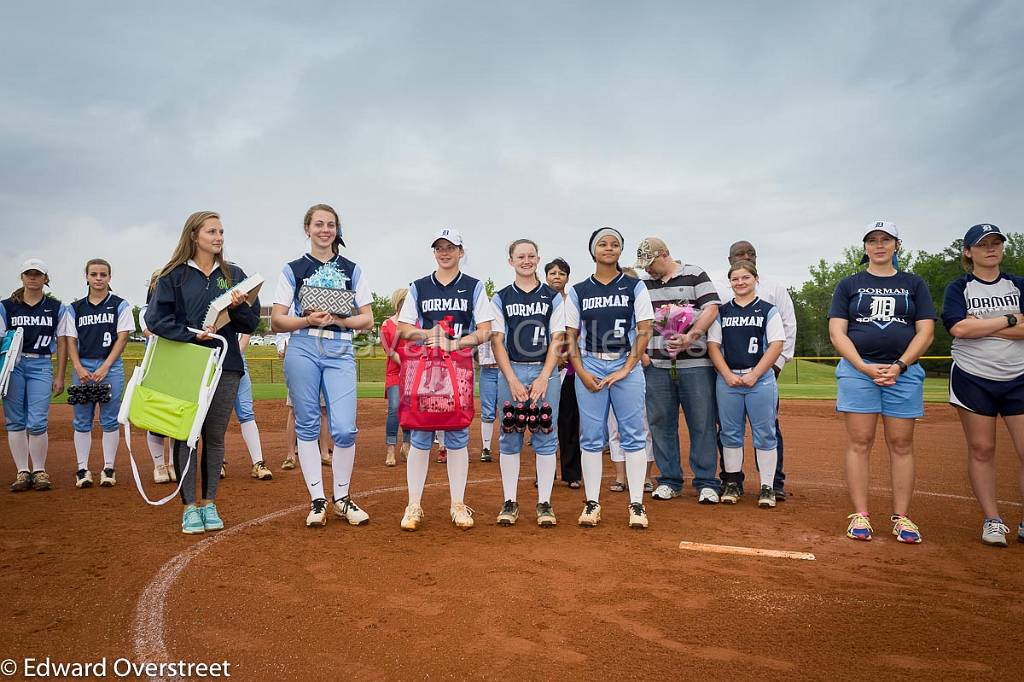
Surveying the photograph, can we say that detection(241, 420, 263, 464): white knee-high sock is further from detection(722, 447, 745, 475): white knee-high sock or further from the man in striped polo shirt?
detection(722, 447, 745, 475): white knee-high sock

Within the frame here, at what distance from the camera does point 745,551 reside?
14.3 ft

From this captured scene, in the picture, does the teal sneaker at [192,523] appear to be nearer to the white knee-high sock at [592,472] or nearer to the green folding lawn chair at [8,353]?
the white knee-high sock at [592,472]

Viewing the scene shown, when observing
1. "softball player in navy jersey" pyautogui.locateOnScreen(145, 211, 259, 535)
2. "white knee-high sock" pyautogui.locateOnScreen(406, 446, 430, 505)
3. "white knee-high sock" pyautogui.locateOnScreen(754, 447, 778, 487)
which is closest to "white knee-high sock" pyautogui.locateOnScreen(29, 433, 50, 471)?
"softball player in navy jersey" pyautogui.locateOnScreen(145, 211, 259, 535)

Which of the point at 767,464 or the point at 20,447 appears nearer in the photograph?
the point at 767,464

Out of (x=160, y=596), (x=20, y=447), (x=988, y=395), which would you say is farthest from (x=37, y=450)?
(x=988, y=395)

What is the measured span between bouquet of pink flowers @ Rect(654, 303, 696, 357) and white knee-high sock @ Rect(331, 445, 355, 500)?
9.88ft

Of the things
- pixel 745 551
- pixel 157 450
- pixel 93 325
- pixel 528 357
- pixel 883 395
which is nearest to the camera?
pixel 745 551

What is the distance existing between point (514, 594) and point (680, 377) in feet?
10.8

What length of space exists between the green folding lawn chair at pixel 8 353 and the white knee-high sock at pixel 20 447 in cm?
49

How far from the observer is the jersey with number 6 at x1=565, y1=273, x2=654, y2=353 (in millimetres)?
5223

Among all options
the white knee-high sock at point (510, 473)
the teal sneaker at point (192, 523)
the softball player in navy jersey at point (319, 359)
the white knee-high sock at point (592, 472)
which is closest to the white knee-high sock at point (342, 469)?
the softball player in navy jersey at point (319, 359)

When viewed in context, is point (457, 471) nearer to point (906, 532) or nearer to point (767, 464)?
point (767, 464)

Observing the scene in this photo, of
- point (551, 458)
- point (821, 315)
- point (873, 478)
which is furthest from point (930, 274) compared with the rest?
point (551, 458)

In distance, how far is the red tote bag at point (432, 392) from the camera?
4.83m
